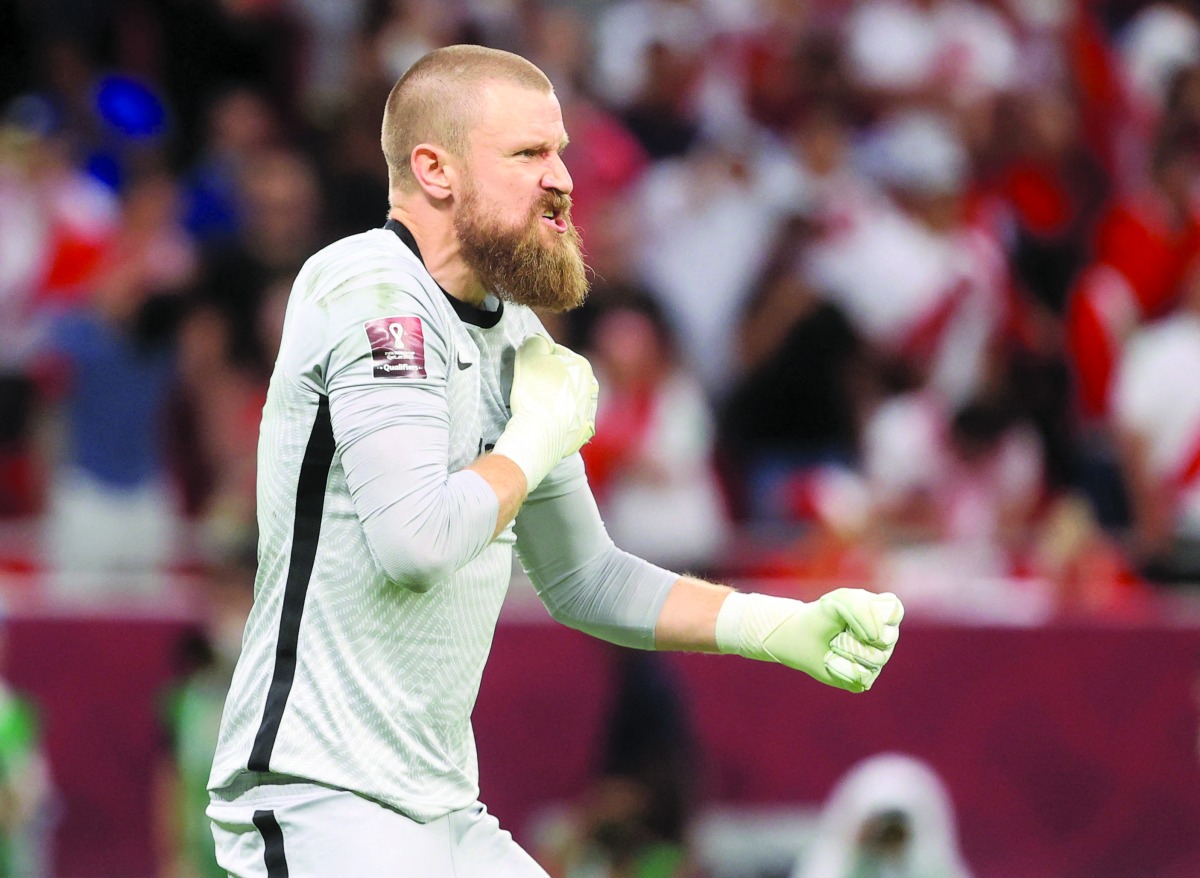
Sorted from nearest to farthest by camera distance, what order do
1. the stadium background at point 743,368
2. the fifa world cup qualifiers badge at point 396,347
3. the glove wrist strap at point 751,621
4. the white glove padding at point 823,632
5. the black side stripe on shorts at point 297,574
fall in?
the fifa world cup qualifiers badge at point 396,347, the black side stripe on shorts at point 297,574, the white glove padding at point 823,632, the glove wrist strap at point 751,621, the stadium background at point 743,368

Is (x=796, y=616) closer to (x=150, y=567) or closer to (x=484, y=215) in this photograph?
(x=484, y=215)

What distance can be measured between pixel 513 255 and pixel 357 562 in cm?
55

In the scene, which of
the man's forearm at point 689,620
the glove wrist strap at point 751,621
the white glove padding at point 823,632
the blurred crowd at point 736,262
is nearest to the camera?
the white glove padding at point 823,632

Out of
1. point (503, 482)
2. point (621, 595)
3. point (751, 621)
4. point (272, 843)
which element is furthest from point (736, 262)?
point (272, 843)

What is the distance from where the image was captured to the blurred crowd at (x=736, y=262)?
7.83m

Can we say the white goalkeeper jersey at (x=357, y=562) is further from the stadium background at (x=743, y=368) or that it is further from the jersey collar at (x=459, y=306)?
the stadium background at (x=743, y=368)

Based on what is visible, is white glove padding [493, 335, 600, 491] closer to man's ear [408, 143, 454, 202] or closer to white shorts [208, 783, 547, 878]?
man's ear [408, 143, 454, 202]

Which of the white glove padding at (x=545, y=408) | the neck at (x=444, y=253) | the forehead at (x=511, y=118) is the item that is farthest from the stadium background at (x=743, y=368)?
the forehead at (x=511, y=118)

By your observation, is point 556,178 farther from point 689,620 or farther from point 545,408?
point 689,620

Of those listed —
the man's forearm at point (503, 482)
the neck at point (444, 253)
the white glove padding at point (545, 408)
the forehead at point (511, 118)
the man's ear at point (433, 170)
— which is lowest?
the man's forearm at point (503, 482)

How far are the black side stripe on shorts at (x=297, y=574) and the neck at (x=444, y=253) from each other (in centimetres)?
33

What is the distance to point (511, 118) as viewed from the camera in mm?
3092

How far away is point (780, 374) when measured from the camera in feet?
27.7

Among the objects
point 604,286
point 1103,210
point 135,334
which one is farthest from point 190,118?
point 1103,210
